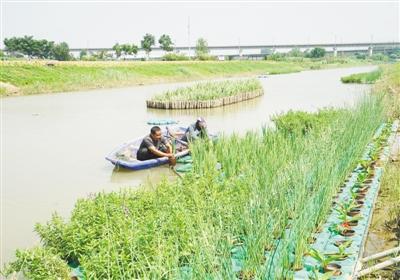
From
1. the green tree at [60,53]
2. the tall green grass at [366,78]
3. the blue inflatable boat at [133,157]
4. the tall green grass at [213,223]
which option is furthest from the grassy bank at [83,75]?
the tall green grass at [213,223]

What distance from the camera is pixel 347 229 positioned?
459 cm

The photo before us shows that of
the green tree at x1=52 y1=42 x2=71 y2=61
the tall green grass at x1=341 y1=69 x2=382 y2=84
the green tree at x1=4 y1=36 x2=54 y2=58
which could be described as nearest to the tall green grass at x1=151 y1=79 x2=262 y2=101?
the tall green grass at x1=341 y1=69 x2=382 y2=84

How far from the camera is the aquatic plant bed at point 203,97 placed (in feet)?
64.5

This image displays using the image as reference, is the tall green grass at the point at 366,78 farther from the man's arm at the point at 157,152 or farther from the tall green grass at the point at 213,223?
the tall green grass at the point at 213,223

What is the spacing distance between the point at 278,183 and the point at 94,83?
2949 centimetres

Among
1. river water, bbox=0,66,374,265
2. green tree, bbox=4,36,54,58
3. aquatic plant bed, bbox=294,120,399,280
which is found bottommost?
river water, bbox=0,66,374,265

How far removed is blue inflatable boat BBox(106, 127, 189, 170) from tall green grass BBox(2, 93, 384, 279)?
8.65ft

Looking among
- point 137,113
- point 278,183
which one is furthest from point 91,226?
point 137,113

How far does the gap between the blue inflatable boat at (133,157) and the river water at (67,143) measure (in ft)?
0.76

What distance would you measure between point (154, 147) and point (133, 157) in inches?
36.5

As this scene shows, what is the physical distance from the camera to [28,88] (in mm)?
27328

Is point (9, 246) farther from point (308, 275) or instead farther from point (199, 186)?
point (308, 275)

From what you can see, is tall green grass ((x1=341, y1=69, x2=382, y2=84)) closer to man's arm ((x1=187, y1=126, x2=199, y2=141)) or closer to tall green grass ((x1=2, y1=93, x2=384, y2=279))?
man's arm ((x1=187, y1=126, x2=199, y2=141))

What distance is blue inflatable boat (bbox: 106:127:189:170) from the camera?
8.53m
